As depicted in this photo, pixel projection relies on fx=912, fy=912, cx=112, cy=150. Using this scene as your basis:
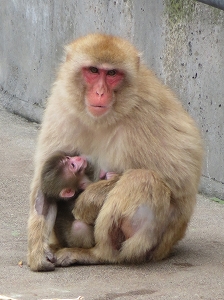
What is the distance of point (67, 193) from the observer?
19.4 ft

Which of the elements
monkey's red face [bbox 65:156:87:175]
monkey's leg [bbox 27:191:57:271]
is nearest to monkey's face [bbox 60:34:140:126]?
monkey's red face [bbox 65:156:87:175]

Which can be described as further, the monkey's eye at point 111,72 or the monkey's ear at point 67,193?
the monkey's ear at point 67,193

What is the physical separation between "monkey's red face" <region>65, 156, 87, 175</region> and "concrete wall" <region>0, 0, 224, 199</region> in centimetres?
189

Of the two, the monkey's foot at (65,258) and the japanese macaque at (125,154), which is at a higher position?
the japanese macaque at (125,154)

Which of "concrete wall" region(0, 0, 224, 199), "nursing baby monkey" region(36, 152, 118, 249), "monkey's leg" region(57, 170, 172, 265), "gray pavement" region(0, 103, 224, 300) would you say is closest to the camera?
"gray pavement" region(0, 103, 224, 300)

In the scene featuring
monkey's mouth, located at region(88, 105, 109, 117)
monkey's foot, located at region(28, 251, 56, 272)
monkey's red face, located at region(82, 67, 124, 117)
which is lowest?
monkey's foot, located at region(28, 251, 56, 272)

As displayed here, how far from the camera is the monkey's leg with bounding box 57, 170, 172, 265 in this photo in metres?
5.68

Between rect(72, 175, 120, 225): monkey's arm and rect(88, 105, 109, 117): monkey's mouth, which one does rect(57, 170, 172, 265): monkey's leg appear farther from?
rect(88, 105, 109, 117): monkey's mouth

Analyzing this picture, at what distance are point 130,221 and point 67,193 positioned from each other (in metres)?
0.47

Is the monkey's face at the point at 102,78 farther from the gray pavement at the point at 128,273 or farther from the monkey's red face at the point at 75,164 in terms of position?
the gray pavement at the point at 128,273

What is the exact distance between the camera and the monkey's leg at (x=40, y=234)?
577cm

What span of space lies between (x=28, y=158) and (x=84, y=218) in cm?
284

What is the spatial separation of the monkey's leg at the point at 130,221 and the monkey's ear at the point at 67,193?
0.28 meters

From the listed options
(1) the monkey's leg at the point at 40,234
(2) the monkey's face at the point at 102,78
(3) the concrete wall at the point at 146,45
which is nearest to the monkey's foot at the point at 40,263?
(1) the monkey's leg at the point at 40,234
